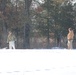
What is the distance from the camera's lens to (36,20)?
47.7 m

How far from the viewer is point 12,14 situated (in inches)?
1882

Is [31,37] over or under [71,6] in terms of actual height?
under

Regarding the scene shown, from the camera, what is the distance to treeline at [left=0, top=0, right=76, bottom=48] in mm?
45875

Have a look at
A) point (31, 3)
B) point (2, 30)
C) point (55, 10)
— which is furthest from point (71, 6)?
point (2, 30)

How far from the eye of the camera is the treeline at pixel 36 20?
45.9 metres
